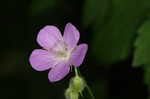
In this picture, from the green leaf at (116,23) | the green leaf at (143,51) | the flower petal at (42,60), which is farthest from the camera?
the green leaf at (116,23)

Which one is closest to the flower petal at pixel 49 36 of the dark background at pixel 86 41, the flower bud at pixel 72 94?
the flower bud at pixel 72 94

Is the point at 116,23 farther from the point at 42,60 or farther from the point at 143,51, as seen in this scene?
the point at 42,60

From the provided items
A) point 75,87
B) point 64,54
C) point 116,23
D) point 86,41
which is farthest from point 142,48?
point 86,41

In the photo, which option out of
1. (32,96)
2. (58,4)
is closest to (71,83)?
(58,4)

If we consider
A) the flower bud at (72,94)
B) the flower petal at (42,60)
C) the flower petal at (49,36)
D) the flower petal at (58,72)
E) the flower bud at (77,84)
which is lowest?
the flower bud at (72,94)

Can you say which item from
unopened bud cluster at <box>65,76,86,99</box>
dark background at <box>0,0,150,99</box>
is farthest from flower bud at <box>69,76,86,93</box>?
dark background at <box>0,0,150,99</box>

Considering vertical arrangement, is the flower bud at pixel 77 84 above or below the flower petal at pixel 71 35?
below

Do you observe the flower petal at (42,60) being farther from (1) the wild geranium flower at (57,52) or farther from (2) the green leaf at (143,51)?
(2) the green leaf at (143,51)
